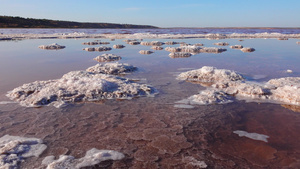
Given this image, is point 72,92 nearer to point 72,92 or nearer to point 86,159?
point 72,92

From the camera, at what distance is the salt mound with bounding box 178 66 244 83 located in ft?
23.6

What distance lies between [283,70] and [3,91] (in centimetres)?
985

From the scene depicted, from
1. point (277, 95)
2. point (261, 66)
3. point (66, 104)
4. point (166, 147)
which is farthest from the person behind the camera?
point (261, 66)

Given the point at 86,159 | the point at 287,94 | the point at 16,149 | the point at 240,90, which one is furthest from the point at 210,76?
the point at 16,149

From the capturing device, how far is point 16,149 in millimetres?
3221

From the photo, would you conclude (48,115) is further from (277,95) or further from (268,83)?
(268,83)

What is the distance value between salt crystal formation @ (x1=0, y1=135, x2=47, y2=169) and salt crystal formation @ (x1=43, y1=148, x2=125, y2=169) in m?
0.36

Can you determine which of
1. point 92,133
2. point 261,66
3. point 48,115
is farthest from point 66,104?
point 261,66

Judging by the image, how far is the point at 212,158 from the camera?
310 cm

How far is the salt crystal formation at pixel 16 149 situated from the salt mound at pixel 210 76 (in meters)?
5.19

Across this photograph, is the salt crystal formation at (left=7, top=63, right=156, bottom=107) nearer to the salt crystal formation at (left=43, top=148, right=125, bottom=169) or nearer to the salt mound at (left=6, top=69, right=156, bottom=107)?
the salt mound at (left=6, top=69, right=156, bottom=107)

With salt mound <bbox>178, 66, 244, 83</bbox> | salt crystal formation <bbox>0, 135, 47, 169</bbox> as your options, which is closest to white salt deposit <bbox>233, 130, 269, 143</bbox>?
salt crystal formation <bbox>0, 135, 47, 169</bbox>

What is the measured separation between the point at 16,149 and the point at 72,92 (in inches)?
95.6

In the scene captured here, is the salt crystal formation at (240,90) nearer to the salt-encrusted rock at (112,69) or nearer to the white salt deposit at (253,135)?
the white salt deposit at (253,135)
